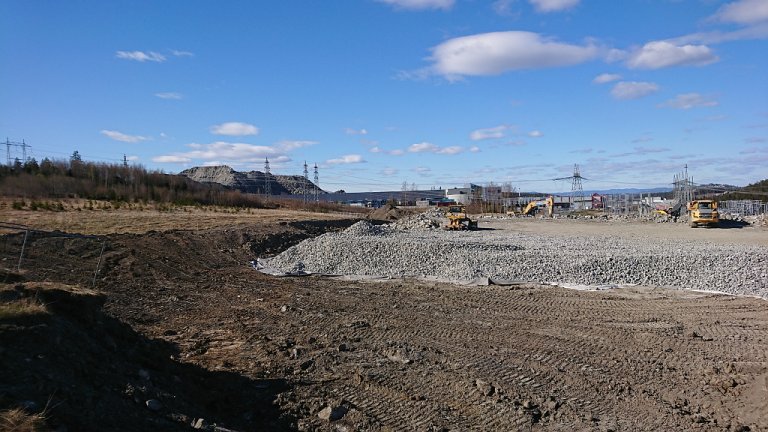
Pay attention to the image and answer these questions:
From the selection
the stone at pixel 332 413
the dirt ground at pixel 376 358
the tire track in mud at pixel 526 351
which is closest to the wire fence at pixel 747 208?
the dirt ground at pixel 376 358

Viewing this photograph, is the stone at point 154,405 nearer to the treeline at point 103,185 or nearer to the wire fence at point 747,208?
the treeline at point 103,185

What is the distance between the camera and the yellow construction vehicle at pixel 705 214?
37.4 meters

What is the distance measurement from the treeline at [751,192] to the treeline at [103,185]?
6220 centimetres

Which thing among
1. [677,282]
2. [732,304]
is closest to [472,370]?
[732,304]

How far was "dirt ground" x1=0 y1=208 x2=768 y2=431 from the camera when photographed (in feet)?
17.3

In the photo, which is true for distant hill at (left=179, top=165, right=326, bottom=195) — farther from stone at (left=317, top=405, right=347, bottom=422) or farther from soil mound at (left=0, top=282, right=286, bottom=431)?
stone at (left=317, top=405, right=347, bottom=422)

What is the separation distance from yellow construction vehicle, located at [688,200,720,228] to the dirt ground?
27.8m

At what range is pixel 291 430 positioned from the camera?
19.3 ft

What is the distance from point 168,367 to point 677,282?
1323 centimetres

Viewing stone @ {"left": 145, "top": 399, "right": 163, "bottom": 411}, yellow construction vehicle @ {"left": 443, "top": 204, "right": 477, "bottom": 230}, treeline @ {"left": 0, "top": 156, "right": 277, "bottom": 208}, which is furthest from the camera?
treeline @ {"left": 0, "top": 156, "right": 277, "bottom": 208}

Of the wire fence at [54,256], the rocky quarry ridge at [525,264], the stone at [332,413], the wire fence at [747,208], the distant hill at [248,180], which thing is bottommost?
the stone at [332,413]

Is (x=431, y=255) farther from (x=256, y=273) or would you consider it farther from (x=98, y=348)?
(x=98, y=348)

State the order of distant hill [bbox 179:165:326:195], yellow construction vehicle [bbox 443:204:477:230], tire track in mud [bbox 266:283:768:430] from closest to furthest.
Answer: tire track in mud [bbox 266:283:768:430] → yellow construction vehicle [bbox 443:204:477:230] → distant hill [bbox 179:165:326:195]

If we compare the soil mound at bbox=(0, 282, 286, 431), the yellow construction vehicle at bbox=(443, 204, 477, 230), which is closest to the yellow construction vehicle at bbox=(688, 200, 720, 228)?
the yellow construction vehicle at bbox=(443, 204, 477, 230)
